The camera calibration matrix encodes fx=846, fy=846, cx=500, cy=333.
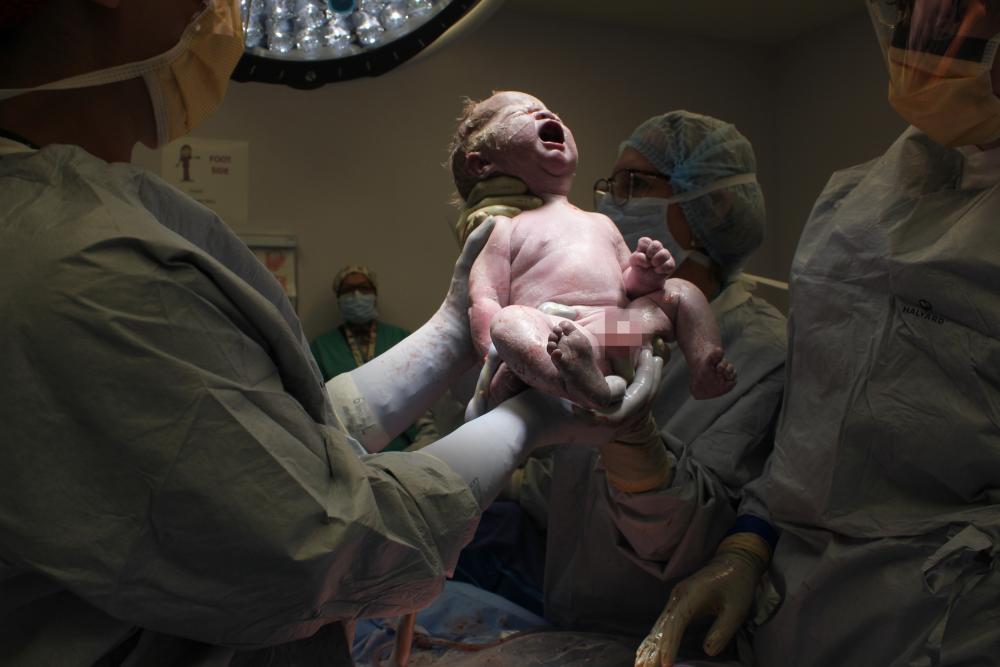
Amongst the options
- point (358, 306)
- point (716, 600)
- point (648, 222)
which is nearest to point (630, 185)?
point (648, 222)

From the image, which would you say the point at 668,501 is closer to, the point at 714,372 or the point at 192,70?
the point at 714,372

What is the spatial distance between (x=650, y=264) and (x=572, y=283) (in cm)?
13

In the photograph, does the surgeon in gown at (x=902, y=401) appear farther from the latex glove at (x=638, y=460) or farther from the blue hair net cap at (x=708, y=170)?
the blue hair net cap at (x=708, y=170)

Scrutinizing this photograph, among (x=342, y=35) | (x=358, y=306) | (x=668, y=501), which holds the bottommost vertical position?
(x=358, y=306)

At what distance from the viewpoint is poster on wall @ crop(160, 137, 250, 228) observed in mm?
2904

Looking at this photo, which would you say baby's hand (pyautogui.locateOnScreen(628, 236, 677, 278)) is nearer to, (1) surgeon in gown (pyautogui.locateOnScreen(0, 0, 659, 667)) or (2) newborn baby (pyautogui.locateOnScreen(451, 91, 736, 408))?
(2) newborn baby (pyautogui.locateOnScreen(451, 91, 736, 408))

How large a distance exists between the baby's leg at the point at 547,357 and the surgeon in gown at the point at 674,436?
0.35 m

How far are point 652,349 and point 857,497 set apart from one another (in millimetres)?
442

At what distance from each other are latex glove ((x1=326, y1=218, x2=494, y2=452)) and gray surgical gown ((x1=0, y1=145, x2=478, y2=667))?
56 cm

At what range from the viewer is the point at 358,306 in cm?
362

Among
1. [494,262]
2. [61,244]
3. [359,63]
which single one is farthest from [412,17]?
[61,244]

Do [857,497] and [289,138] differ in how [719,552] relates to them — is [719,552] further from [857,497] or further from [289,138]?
[289,138]

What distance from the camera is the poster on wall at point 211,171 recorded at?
290cm

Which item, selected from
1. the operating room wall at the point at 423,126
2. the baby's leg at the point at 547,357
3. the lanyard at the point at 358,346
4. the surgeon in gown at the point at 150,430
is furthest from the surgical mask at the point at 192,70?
the lanyard at the point at 358,346
